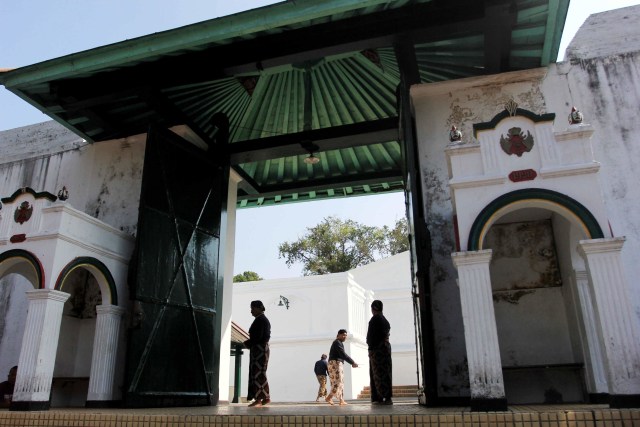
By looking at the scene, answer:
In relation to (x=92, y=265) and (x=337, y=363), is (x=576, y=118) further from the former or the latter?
(x=337, y=363)

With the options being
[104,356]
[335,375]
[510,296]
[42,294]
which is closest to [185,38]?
[42,294]

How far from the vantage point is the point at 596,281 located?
4.56 metres

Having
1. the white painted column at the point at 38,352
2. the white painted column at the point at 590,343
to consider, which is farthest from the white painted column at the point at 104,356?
the white painted column at the point at 590,343

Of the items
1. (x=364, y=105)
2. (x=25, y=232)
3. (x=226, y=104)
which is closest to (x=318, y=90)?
(x=364, y=105)

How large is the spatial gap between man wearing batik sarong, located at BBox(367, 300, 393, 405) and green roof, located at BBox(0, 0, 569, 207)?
3.24 meters

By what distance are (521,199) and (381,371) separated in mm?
3342

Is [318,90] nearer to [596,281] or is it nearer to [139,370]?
[139,370]

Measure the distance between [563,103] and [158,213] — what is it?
5850mm

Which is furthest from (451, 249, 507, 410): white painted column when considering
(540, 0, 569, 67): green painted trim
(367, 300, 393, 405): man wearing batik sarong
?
(540, 0, 569, 67): green painted trim

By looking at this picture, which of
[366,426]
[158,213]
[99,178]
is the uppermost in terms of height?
[99,178]

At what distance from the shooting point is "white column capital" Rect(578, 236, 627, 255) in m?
4.58

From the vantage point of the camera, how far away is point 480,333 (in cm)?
462

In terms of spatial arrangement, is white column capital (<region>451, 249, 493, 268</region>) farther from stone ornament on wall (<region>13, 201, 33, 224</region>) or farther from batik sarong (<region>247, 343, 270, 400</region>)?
stone ornament on wall (<region>13, 201, 33, 224</region>)

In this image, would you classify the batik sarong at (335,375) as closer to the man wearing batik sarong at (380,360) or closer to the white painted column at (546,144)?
the man wearing batik sarong at (380,360)
